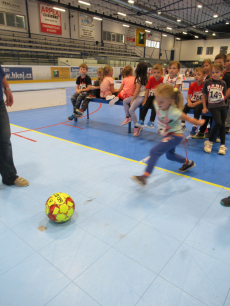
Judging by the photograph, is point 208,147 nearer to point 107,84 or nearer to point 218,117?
point 218,117

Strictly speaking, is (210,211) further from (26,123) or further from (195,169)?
(26,123)

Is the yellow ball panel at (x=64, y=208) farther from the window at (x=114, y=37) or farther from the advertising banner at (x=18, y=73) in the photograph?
the window at (x=114, y=37)

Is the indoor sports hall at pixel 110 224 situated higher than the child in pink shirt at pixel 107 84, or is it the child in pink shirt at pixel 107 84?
the child in pink shirt at pixel 107 84

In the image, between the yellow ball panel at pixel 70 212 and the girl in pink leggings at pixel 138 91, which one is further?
the girl in pink leggings at pixel 138 91

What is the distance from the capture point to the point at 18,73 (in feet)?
43.0

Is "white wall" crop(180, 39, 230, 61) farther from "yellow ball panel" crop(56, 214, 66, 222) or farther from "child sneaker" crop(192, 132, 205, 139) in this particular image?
"yellow ball panel" crop(56, 214, 66, 222)

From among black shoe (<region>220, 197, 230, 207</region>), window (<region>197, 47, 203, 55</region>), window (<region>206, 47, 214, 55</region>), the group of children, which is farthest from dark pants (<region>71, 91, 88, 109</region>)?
window (<region>206, 47, 214, 55</region>)

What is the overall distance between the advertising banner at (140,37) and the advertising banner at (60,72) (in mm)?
16476

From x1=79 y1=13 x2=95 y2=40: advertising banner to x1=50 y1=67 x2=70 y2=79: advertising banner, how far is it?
8.30m

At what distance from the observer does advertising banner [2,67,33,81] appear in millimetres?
12570

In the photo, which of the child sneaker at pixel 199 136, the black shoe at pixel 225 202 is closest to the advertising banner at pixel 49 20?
the child sneaker at pixel 199 136

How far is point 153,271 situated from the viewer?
1524 mm

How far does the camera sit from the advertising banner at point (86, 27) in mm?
21495

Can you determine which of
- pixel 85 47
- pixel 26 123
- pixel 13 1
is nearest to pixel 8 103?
pixel 26 123
